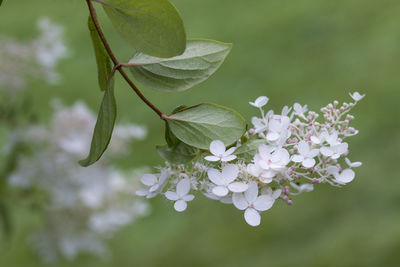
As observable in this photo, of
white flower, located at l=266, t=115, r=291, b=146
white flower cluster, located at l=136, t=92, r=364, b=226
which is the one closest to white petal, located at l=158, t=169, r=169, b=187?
white flower cluster, located at l=136, t=92, r=364, b=226

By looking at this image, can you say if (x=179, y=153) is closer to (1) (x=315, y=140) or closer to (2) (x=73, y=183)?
(1) (x=315, y=140)

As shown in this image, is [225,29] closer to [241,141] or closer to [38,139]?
[38,139]

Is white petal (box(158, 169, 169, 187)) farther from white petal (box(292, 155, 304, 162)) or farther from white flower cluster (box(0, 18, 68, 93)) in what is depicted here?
white flower cluster (box(0, 18, 68, 93))

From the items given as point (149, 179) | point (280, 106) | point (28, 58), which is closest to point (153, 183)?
point (149, 179)

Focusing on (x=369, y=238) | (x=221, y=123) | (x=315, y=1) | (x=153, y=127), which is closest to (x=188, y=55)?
(x=221, y=123)

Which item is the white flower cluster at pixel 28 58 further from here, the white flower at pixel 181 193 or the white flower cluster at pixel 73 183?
the white flower at pixel 181 193

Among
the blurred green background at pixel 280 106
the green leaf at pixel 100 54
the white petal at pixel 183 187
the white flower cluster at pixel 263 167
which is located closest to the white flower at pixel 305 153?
the white flower cluster at pixel 263 167
